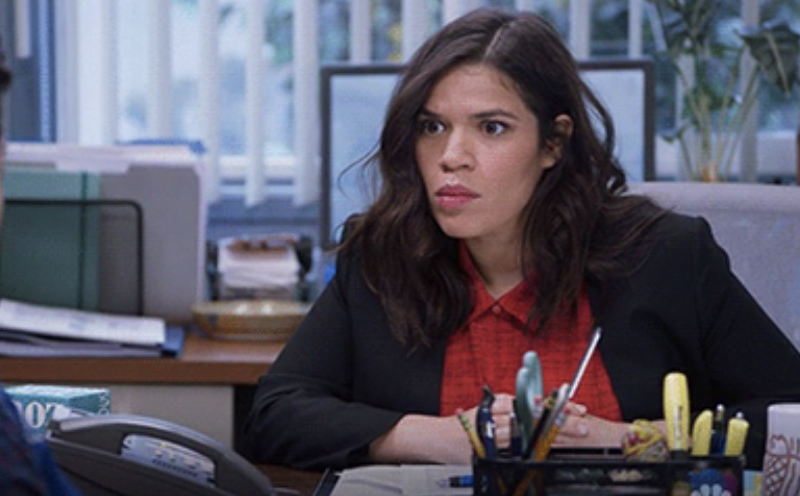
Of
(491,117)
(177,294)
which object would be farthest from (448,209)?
(177,294)

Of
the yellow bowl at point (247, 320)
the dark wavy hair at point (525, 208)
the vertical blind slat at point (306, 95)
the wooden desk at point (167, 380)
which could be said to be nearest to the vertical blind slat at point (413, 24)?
the vertical blind slat at point (306, 95)

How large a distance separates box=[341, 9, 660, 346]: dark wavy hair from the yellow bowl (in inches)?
23.5

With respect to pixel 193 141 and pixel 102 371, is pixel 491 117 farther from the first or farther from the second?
pixel 193 141

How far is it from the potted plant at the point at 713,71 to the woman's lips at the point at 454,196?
1.23 meters

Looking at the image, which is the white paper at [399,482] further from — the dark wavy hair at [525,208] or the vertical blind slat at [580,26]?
the vertical blind slat at [580,26]

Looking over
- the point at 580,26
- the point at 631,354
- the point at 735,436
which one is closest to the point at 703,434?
the point at 735,436

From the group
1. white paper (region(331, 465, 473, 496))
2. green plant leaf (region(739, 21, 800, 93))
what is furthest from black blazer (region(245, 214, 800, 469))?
green plant leaf (region(739, 21, 800, 93))

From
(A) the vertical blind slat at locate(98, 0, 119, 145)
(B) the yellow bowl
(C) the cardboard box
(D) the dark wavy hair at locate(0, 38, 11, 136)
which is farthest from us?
(A) the vertical blind slat at locate(98, 0, 119, 145)

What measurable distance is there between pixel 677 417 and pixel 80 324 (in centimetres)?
145

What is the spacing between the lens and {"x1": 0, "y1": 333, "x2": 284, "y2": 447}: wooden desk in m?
2.26

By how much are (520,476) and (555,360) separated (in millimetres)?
749

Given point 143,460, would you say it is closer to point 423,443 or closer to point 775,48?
point 423,443

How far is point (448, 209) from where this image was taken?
1800 millimetres

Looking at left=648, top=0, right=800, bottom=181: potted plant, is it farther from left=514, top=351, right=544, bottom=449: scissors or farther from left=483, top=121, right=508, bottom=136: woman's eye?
left=514, top=351, right=544, bottom=449: scissors
